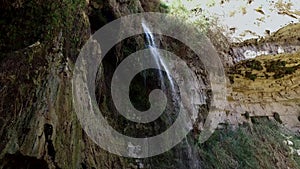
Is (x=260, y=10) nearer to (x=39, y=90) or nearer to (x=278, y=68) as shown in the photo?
(x=278, y=68)

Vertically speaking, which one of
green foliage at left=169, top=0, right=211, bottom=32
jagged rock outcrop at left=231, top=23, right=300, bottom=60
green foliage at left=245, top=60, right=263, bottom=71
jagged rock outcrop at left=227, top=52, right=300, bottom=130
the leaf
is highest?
green foliage at left=169, top=0, right=211, bottom=32

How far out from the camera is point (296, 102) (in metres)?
10.2

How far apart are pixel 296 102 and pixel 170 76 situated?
5505 millimetres

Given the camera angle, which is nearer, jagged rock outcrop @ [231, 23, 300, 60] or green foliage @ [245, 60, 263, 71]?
jagged rock outcrop @ [231, 23, 300, 60]

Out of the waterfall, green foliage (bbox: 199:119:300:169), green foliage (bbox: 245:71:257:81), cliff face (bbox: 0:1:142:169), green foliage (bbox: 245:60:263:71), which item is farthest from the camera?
green foliage (bbox: 245:71:257:81)

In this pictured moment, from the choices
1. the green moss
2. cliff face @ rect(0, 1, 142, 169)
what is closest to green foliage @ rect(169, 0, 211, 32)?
the green moss

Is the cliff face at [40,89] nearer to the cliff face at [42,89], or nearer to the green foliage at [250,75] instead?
the cliff face at [42,89]

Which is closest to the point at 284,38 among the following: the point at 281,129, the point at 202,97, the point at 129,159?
the point at 202,97

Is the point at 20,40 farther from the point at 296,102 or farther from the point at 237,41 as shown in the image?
the point at 296,102

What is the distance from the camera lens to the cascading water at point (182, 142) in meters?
5.79

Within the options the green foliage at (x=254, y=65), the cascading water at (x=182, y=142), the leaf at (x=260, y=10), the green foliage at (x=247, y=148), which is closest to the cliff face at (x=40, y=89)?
the cascading water at (x=182, y=142)

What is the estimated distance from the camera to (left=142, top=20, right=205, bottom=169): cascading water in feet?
19.0

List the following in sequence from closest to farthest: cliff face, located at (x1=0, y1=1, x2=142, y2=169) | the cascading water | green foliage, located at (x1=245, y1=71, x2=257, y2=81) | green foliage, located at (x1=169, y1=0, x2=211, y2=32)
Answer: cliff face, located at (x1=0, y1=1, x2=142, y2=169) → the cascading water → green foliage, located at (x1=169, y1=0, x2=211, y2=32) → green foliage, located at (x1=245, y1=71, x2=257, y2=81)

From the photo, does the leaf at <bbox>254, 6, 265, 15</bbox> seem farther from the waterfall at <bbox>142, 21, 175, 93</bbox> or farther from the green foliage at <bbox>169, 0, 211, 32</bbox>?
the waterfall at <bbox>142, 21, 175, 93</bbox>
